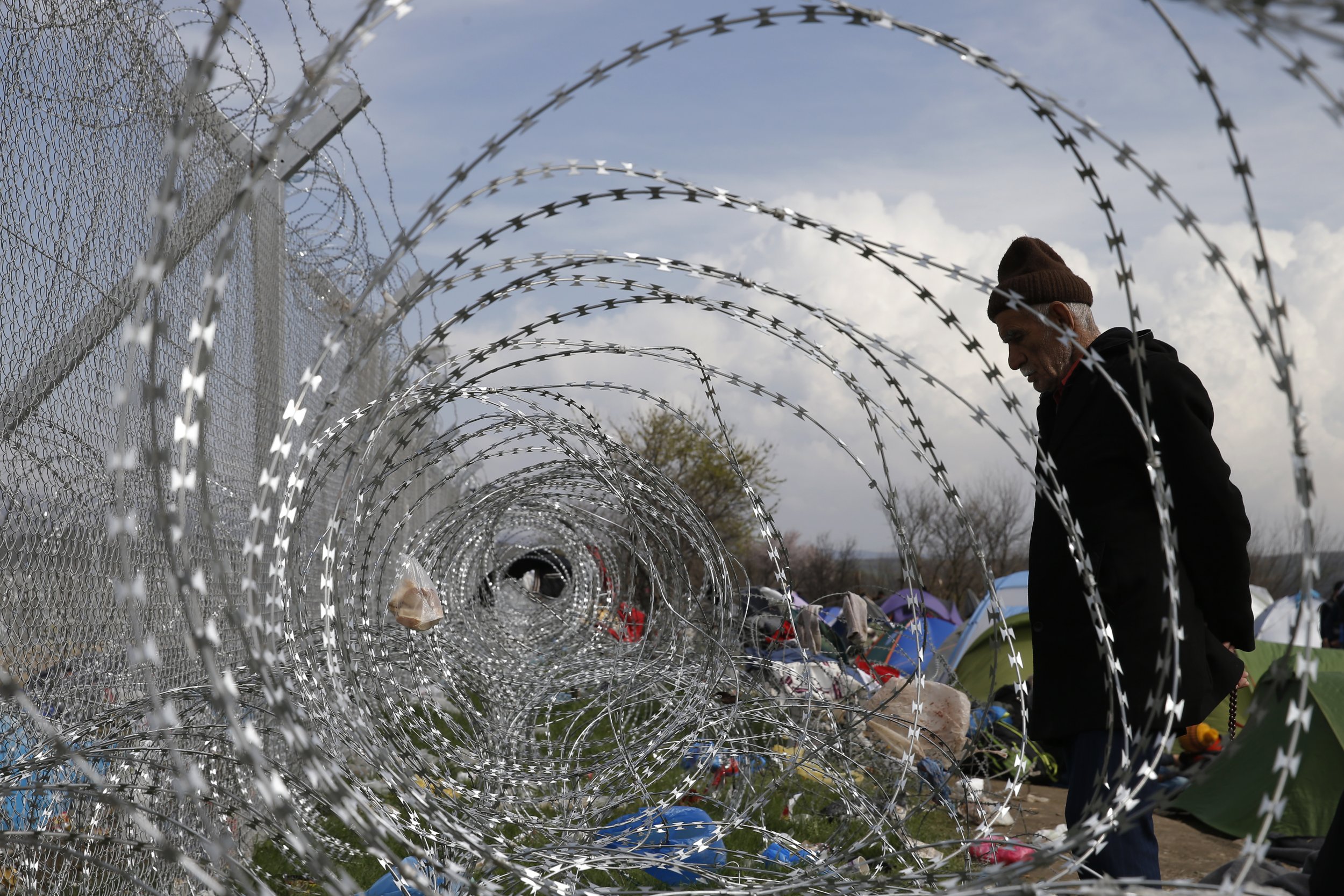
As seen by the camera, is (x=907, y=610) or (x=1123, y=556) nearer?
(x=1123, y=556)

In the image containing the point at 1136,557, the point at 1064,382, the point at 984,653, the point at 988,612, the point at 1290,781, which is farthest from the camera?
the point at 988,612

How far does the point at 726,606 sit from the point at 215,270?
630cm

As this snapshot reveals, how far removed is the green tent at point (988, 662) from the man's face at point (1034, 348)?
622cm

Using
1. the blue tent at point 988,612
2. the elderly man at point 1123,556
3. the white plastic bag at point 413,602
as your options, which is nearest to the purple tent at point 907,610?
the blue tent at point 988,612

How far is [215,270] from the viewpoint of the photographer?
1.63 m

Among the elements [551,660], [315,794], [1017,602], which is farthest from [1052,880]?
[1017,602]

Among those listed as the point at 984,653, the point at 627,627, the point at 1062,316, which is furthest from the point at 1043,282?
the point at 627,627

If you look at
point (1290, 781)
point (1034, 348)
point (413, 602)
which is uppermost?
point (1034, 348)

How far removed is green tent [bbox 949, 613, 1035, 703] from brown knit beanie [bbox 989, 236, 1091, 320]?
6.41 meters

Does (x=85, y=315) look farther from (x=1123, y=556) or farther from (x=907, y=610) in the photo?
(x=907, y=610)

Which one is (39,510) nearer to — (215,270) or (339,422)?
(339,422)

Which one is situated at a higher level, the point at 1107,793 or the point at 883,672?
the point at 1107,793

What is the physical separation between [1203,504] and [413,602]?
5576mm

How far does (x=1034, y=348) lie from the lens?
12.0 feet
